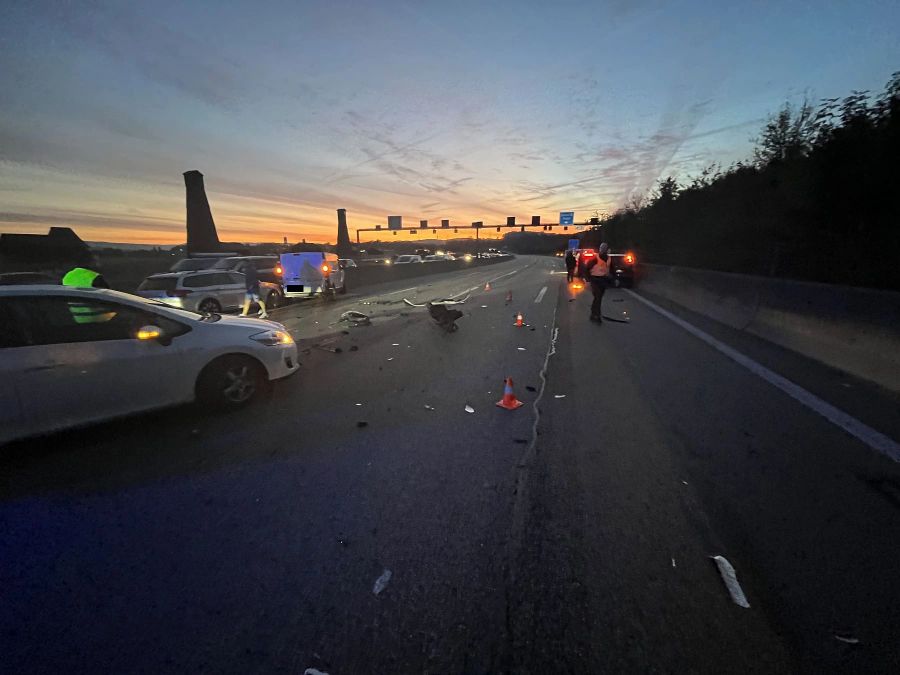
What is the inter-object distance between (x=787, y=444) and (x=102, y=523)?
5.58 metres

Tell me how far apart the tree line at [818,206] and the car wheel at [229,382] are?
11849 mm

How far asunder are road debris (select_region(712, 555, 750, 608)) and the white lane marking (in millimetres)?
2399

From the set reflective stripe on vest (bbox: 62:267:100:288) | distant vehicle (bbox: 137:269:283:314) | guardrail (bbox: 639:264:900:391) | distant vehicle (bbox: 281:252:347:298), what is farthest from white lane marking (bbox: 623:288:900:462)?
distant vehicle (bbox: 281:252:347:298)

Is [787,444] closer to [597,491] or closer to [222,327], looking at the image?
[597,491]

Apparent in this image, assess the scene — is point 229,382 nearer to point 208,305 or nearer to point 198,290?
point 198,290

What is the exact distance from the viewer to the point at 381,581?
7.87ft

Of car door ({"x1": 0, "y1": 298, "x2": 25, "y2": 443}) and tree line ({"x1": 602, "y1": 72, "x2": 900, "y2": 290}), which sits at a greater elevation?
tree line ({"x1": 602, "y1": 72, "x2": 900, "y2": 290})

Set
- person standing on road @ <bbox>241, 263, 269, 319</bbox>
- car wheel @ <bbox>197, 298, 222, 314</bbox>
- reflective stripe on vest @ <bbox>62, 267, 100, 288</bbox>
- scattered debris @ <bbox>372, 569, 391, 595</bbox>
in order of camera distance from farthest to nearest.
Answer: person standing on road @ <bbox>241, 263, 269, 319</bbox>
car wheel @ <bbox>197, 298, 222, 314</bbox>
reflective stripe on vest @ <bbox>62, 267, 100, 288</bbox>
scattered debris @ <bbox>372, 569, 391, 595</bbox>

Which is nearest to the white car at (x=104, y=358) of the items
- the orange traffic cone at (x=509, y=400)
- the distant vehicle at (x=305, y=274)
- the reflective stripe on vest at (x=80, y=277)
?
the orange traffic cone at (x=509, y=400)

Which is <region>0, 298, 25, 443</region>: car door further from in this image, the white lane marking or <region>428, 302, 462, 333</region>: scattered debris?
the white lane marking

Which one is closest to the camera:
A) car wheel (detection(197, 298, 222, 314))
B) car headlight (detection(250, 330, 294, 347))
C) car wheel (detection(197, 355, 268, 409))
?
car wheel (detection(197, 355, 268, 409))

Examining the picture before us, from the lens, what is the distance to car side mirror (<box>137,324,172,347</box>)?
448 centimetres

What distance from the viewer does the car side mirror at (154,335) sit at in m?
4.48

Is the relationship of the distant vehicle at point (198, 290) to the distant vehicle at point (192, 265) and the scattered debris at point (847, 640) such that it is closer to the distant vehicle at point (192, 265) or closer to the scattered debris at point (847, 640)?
the distant vehicle at point (192, 265)
